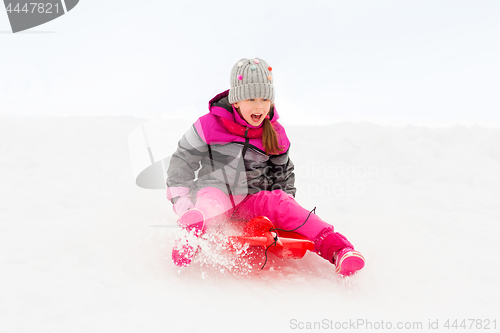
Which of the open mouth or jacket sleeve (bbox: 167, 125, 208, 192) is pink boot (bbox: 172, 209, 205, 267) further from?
the open mouth

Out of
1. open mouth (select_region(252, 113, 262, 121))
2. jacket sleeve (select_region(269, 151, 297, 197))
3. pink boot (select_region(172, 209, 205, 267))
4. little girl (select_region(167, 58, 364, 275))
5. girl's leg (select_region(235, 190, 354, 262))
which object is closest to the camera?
pink boot (select_region(172, 209, 205, 267))

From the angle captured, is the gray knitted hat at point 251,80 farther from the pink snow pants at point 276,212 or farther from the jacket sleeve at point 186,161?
the pink snow pants at point 276,212

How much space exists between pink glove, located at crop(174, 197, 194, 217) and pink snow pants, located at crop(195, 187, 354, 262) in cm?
3

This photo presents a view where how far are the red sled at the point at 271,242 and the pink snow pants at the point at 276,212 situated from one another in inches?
3.3

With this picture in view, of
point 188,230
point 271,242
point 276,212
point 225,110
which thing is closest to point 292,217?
point 276,212

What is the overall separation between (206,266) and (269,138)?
2.20ft

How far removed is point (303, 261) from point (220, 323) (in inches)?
21.5

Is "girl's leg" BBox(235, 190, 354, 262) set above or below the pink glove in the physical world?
below

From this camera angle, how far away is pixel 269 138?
1660 millimetres

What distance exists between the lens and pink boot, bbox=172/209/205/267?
3.97 ft

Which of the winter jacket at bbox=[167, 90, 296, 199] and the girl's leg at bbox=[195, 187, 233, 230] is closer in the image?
the girl's leg at bbox=[195, 187, 233, 230]

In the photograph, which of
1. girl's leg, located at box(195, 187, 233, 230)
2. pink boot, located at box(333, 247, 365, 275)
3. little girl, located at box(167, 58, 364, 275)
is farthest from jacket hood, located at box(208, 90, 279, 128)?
pink boot, located at box(333, 247, 365, 275)

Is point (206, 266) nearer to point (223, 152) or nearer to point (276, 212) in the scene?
point (276, 212)

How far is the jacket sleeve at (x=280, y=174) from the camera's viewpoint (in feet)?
5.78
